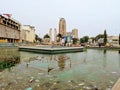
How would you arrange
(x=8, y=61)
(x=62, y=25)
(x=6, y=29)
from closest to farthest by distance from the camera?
(x=8, y=61)
(x=6, y=29)
(x=62, y=25)

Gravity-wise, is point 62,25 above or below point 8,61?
above

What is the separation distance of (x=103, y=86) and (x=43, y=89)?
385 cm

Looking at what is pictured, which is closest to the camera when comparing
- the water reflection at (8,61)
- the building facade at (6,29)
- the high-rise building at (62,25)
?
the water reflection at (8,61)

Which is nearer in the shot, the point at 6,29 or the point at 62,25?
the point at 6,29

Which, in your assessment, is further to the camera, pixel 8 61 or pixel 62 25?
pixel 62 25

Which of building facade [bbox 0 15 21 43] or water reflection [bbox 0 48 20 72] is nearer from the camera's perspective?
water reflection [bbox 0 48 20 72]

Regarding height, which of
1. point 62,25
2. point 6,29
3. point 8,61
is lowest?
point 8,61

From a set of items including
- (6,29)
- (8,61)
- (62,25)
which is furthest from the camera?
(62,25)

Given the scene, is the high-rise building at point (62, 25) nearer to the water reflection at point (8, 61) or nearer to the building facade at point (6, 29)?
the building facade at point (6, 29)

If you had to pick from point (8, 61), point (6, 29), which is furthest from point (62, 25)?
point (8, 61)

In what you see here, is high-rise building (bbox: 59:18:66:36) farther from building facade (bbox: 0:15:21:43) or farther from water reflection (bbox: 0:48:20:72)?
water reflection (bbox: 0:48:20:72)

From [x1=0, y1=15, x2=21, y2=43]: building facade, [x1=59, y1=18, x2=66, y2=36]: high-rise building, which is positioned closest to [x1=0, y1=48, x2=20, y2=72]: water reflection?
[x1=0, y1=15, x2=21, y2=43]: building facade

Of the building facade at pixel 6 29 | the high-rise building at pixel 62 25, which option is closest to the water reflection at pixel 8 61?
the building facade at pixel 6 29

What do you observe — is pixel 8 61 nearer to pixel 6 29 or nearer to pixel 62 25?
pixel 6 29
